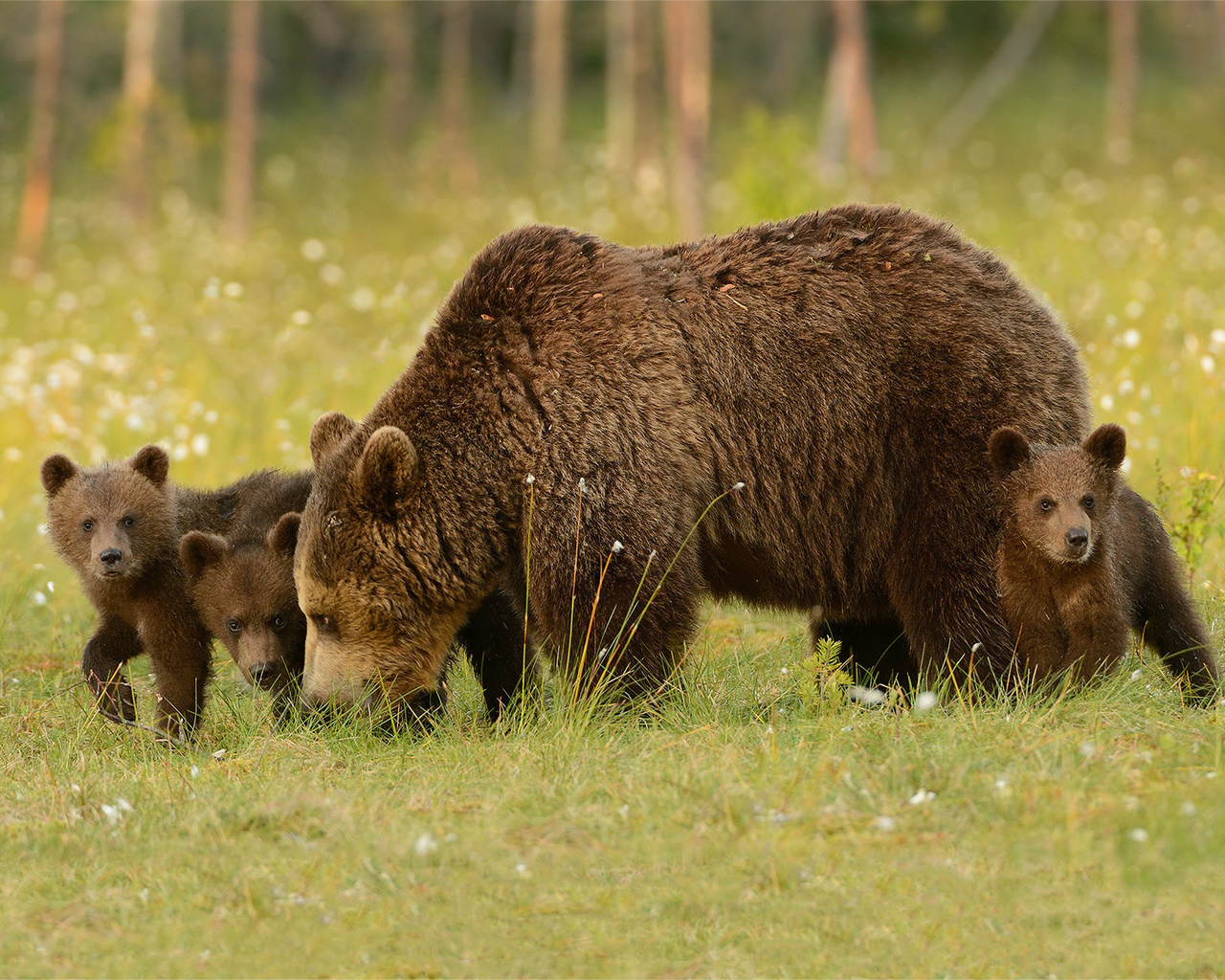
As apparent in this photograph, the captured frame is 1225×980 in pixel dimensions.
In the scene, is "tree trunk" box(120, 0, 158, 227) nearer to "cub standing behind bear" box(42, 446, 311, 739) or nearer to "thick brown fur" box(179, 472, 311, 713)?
"cub standing behind bear" box(42, 446, 311, 739)

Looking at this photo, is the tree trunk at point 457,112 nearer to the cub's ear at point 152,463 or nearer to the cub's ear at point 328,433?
the cub's ear at point 152,463

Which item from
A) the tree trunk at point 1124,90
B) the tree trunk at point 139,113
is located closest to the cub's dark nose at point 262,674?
the tree trunk at point 139,113

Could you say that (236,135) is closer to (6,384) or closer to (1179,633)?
(6,384)

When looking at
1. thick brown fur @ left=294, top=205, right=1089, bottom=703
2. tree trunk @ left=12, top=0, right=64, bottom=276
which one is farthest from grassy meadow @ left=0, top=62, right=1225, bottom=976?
tree trunk @ left=12, top=0, right=64, bottom=276

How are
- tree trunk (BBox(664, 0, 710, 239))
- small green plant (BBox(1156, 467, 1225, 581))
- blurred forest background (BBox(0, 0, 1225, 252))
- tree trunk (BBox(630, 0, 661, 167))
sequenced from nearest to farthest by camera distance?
small green plant (BBox(1156, 467, 1225, 581)) < tree trunk (BBox(664, 0, 710, 239)) < blurred forest background (BBox(0, 0, 1225, 252)) < tree trunk (BBox(630, 0, 661, 167))

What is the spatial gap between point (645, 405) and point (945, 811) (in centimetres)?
200

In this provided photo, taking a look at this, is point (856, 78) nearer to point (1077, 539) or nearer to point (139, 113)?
point (139, 113)

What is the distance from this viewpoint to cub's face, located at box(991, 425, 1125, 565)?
18.2 feet

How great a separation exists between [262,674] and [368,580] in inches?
32.8

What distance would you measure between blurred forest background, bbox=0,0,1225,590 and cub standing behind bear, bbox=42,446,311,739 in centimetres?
330

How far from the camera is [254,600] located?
625cm

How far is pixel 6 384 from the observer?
12922 millimetres

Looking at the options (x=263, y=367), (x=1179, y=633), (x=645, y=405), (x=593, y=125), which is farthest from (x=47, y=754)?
(x=593, y=125)

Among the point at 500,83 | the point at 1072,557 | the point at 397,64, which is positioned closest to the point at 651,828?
the point at 1072,557
